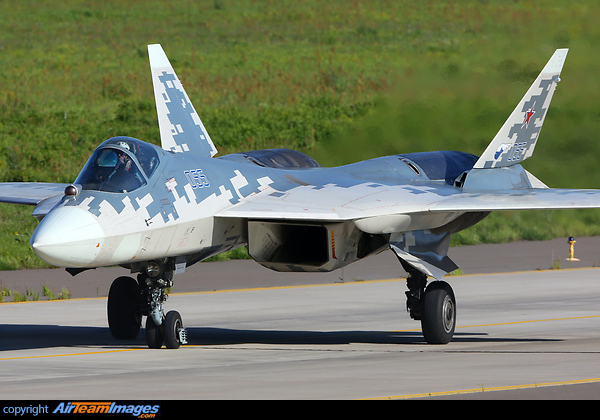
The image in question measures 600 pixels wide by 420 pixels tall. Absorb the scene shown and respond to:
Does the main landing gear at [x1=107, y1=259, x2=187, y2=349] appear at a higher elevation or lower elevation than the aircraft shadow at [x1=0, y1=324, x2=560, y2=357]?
higher

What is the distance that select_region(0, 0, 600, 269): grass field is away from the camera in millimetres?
32219

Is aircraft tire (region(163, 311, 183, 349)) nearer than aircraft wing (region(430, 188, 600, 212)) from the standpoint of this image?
Yes

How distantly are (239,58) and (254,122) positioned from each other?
8.58 m

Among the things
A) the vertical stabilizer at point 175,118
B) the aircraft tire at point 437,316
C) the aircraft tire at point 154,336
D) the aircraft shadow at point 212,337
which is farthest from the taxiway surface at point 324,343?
the vertical stabilizer at point 175,118

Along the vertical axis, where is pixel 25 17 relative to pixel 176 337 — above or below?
above

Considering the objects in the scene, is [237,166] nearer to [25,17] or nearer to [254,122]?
[254,122]

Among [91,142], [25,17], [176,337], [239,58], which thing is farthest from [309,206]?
[25,17]

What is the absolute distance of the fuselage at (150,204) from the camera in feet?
43.1

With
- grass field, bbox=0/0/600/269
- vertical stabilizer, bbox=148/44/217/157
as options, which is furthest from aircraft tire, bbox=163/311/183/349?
grass field, bbox=0/0/600/269

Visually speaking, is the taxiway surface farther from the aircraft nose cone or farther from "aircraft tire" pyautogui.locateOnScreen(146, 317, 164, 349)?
the aircraft nose cone

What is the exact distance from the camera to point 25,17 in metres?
58.6

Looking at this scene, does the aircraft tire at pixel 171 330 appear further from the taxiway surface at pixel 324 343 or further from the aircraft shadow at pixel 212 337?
the aircraft shadow at pixel 212 337

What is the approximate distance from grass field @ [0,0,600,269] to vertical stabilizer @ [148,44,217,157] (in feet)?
33.1

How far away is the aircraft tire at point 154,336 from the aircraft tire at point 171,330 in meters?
0.11
